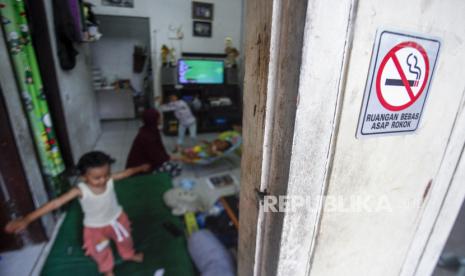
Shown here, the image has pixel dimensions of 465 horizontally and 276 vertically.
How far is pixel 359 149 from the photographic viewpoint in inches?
18.0

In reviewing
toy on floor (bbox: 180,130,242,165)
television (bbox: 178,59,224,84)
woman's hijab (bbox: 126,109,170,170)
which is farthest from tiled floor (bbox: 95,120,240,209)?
television (bbox: 178,59,224,84)

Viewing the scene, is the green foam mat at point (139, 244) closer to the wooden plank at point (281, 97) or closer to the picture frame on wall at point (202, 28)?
the wooden plank at point (281, 97)

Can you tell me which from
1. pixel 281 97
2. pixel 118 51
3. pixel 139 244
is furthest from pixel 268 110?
pixel 118 51

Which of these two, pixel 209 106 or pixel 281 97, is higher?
pixel 281 97

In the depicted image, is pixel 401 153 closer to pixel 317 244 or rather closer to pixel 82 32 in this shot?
pixel 317 244


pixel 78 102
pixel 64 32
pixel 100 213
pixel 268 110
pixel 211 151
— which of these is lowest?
pixel 211 151

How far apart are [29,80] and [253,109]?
152 cm

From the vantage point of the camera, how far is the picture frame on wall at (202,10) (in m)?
3.47

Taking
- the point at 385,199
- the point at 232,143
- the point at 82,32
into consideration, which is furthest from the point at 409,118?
the point at 82,32

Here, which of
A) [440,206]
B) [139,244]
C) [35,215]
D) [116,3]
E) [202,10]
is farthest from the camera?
[202,10]

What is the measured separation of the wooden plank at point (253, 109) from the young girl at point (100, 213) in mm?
Result: 991

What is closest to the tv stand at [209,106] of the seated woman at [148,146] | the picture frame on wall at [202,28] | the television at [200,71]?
the television at [200,71]

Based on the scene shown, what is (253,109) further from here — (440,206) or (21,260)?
(21,260)

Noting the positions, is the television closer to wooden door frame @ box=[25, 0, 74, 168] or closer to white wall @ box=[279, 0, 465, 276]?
wooden door frame @ box=[25, 0, 74, 168]
